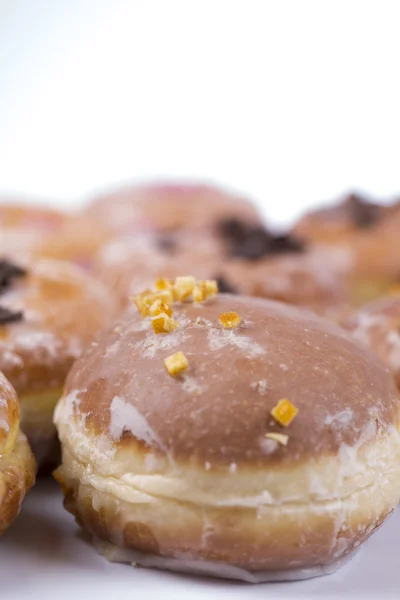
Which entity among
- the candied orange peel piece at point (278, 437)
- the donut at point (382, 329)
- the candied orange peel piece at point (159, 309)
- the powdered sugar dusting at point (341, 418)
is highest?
the candied orange peel piece at point (159, 309)

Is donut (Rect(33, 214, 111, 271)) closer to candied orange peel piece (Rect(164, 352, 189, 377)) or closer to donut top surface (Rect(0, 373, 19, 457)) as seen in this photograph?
donut top surface (Rect(0, 373, 19, 457))

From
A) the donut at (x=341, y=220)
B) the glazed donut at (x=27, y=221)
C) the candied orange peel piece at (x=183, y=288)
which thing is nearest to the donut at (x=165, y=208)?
the glazed donut at (x=27, y=221)

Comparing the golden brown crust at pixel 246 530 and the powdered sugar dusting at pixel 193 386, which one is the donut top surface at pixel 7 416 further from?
the powdered sugar dusting at pixel 193 386

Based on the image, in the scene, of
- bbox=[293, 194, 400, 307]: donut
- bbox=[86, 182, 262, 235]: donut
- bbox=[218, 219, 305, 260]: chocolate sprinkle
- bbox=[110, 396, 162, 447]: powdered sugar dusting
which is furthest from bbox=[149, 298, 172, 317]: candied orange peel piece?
bbox=[86, 182, 262, 235]: donut


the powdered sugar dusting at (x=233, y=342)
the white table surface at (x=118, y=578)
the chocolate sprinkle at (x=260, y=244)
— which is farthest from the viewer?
the chocolate sprinkle at (x=260, y=244)

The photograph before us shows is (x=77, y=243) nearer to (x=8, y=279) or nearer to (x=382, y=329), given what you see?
(x=8, y=279)

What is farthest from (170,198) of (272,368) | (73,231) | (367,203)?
(272,368)
